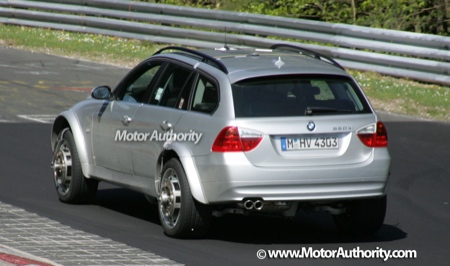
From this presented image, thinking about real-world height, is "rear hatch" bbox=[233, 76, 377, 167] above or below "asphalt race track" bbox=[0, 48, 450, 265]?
above

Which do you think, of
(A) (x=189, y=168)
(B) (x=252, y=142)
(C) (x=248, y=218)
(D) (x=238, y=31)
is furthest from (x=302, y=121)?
(D) (x=238, y=31)

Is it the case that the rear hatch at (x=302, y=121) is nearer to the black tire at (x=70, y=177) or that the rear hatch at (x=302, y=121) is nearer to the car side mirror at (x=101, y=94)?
the car side mirror at (x=101, y=94)

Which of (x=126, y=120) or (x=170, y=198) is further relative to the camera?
(x=126, y=120)

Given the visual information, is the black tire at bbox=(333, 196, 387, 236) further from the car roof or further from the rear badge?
the car roof

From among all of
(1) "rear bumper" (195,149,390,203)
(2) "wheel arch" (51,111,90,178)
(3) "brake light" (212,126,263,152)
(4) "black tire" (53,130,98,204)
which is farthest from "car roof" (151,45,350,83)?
(4) "black tire" (53,130,98,204)

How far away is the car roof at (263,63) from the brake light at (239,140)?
53 cm

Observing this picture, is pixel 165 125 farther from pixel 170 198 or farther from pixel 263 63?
pixel 263 63

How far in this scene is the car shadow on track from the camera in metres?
8.74

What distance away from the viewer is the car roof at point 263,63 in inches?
336

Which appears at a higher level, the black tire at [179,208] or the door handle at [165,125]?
the door handle at [165,125]

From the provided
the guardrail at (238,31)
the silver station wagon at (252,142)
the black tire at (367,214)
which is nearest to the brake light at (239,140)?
the silver station wagon at (252,142)

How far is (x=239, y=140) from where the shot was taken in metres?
8.09

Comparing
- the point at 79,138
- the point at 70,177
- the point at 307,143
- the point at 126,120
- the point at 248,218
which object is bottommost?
the point at 248,218

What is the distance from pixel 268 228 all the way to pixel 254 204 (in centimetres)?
121
